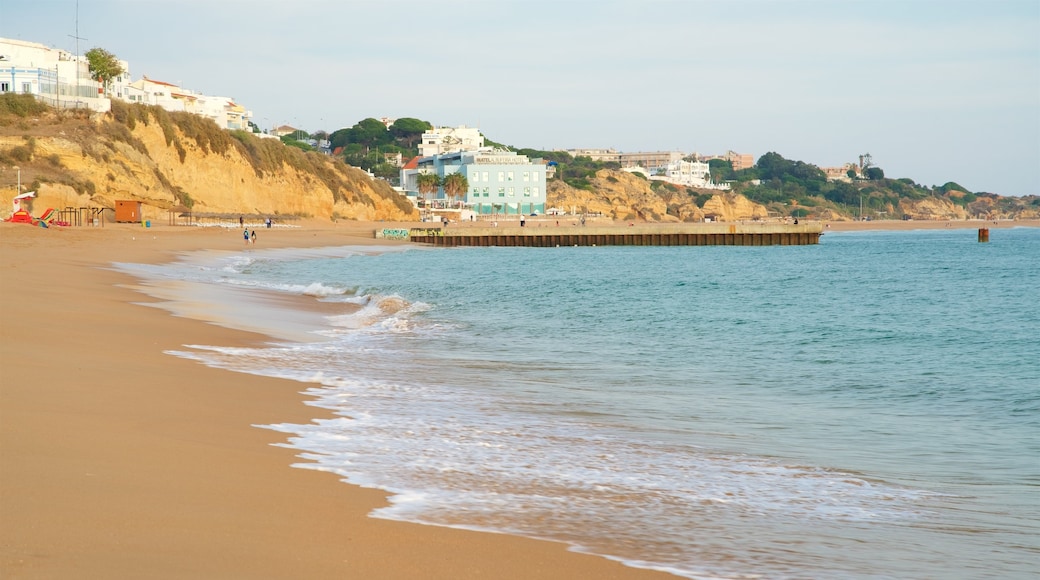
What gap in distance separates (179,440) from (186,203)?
6049 centimetres

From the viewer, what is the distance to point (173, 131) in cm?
6475

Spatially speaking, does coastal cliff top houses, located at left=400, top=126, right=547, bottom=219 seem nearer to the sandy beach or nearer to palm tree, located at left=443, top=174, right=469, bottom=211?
palm tree, located at left=443, top=174, right=469, bottom=211

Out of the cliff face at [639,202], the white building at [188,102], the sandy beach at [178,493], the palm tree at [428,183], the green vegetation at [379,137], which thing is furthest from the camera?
the green vegetation at [379,137]

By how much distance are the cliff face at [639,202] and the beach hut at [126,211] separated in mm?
85484

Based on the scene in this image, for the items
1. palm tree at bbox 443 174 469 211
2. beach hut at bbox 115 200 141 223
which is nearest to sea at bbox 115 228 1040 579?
beach hut at bbox 115 200 141 223

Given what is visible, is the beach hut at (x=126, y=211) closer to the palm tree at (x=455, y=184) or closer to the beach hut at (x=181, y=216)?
the beach hut at (x=181, y=216)

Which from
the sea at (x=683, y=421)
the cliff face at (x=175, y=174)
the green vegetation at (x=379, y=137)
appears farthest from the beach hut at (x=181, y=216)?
the green vegetation at (x=379, y=137)

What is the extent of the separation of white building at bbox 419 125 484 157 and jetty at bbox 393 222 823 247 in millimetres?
67815

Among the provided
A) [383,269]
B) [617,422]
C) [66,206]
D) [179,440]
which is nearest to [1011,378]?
[617,422]

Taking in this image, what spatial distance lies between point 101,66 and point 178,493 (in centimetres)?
7234

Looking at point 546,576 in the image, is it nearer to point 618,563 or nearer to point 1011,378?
point 618,563

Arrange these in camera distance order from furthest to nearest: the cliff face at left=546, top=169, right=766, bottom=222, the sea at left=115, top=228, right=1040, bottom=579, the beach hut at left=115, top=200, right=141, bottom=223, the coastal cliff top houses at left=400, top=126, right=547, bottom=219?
the cliff face at left=546, top=169, right=766, bottom=222
the coastal cliff top houses at left=400, top=126, right=547, bottom=219
the beach hut at left=115, top=200, right=141, bottom=223
the sea at left=115, top=228, right=1040, bottom=579

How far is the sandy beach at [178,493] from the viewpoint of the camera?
3893mm

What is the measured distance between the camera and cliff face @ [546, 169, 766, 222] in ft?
451
